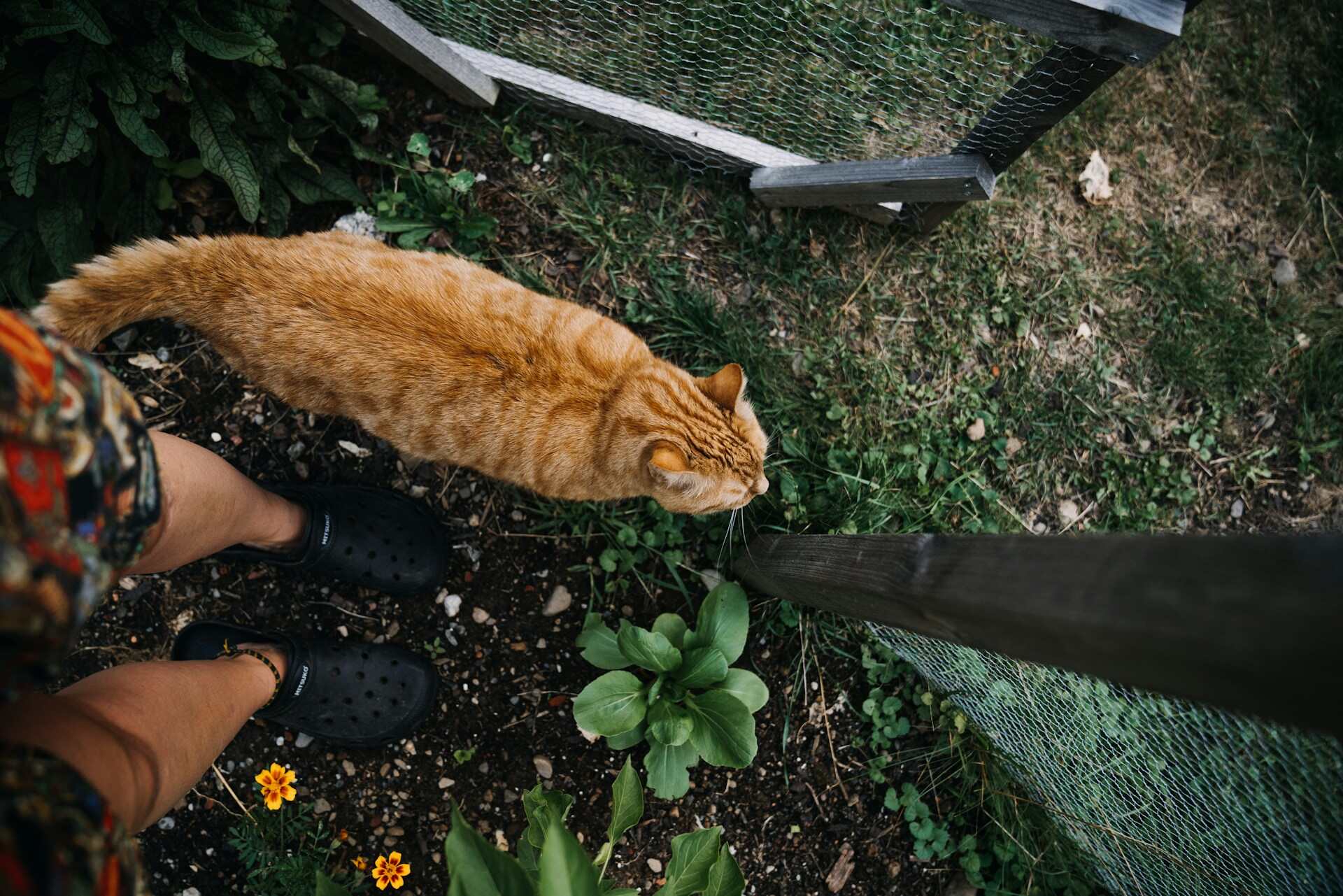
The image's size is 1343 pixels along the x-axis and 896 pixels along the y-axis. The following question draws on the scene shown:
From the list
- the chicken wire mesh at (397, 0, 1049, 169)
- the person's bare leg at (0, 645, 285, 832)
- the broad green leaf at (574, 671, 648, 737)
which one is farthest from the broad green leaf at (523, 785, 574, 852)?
the chicken wire mesh at (397, 0, 1049, 169)

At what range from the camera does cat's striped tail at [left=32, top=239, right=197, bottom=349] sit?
1.89 m

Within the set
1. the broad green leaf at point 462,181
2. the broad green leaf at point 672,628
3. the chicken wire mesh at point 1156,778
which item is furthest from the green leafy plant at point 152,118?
the chicken wire mesh at point 1156,778

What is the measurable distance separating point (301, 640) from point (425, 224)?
61.6 inches

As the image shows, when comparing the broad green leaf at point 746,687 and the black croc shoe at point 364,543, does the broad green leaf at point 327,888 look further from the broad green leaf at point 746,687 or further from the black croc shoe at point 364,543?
the broad green leaf at point 746,687

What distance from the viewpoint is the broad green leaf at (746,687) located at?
2.31 metres

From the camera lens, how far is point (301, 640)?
241 centimetres

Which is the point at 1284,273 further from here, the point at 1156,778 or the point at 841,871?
the point at 841,871

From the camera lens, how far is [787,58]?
2.45 m

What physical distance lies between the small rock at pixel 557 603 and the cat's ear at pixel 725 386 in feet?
3.13

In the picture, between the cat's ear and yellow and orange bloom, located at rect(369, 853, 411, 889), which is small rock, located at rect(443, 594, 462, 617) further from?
the cat's ear

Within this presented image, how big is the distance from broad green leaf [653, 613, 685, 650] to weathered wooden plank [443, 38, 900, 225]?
1.72 metres

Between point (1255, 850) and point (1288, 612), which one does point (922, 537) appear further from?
point (1255, 850)

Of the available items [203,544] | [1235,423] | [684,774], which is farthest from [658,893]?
[1235,423]

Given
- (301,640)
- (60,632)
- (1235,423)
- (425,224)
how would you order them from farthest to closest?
(1235,423)
(425,224)
(301,640)
(60,632)
